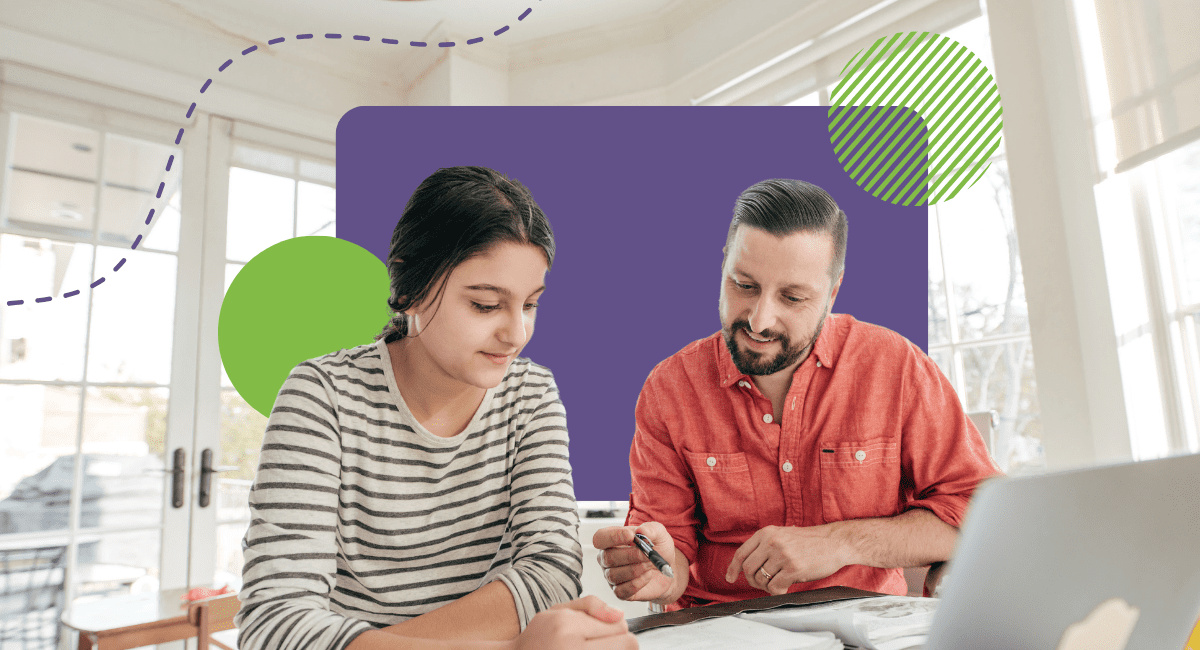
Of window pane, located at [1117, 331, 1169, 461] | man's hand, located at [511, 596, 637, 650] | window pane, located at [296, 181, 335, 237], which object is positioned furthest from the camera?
window pane, located at [296, 181, 335, 237]

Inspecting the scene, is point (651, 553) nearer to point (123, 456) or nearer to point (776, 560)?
point (776, 560)

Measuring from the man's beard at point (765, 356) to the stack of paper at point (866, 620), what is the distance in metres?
0.56

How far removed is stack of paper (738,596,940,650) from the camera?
2.17 feet

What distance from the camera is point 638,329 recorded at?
1.55m

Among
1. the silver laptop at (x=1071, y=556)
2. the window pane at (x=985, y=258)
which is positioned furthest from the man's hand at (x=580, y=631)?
the window pane at (x=985, y=258)

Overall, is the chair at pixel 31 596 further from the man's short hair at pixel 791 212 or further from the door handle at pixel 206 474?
the man's short hair at pixel 791 212

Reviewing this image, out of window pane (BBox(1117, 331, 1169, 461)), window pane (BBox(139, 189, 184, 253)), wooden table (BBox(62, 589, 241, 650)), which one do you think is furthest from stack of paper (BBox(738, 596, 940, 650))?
window pane (BBox(139, 189, 184, 253))

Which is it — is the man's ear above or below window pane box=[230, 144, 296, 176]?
below

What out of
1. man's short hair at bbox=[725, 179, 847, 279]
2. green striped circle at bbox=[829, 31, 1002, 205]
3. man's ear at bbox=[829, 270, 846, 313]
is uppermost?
green striped circle at bbox=[829, 31, 1002, 205]

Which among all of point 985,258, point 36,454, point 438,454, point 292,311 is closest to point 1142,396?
point 985,258

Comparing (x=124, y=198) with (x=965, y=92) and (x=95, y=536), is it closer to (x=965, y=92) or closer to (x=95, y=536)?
(x=95, y=536)

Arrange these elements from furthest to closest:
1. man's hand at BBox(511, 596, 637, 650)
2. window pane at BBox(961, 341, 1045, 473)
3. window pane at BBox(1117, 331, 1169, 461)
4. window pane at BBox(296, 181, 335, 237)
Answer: window pane at BBox(296, 181, 335, 237)
window pane at BBox(961, 341, 1045, 473)
window pane at BBox(1117, 331, 1169, 461)
man's hand at BBox(511, 596, 637, 650)

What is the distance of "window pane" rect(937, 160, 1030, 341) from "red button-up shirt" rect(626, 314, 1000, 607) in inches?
41.7

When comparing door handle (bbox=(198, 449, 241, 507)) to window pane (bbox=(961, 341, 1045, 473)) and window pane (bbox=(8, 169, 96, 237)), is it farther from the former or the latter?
window pane (bbox=(961, 341, 1045, 473))
